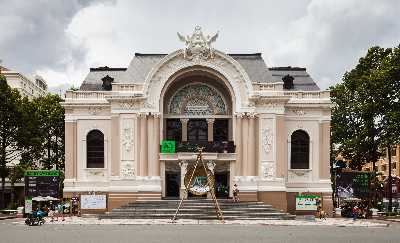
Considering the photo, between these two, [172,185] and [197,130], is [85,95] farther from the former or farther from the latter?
[172,185]

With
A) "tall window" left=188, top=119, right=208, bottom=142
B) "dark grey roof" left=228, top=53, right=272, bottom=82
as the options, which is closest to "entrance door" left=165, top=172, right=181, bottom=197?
"tall window" left=188, top=119, right=208, bottom=142

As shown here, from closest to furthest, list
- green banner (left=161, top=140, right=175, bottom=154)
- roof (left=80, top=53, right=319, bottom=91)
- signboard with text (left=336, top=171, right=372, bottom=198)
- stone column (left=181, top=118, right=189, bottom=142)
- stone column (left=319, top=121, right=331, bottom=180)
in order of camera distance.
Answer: green banner (left=161, top=140, right=175, bottom=154), signboard with text (left=336, top=171, right=372, bottom=198), stone column (left=319, top=121, right=331, bottom=180), roof (left=80, top=53, right=319, bottom=91), stone column (left=181, top=118, right=189, bottom=142)

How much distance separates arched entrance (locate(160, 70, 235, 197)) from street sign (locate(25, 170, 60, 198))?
31.3 feet

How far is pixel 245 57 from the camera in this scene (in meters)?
63.7

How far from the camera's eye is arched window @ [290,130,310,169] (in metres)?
61.1

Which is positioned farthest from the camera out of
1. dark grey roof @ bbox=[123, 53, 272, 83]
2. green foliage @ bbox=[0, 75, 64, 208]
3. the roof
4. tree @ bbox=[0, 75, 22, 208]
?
green foliage @ bbox=[0, 75, 64, 208]

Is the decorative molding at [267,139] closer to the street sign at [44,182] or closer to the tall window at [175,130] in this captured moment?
the tall window at [175,130]

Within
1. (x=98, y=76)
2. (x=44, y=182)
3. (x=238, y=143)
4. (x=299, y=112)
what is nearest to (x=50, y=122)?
(x=98, y=76)

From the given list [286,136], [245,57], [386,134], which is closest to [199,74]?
[245,57]

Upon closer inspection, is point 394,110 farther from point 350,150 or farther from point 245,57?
point 245,57

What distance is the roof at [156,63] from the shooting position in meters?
62.0

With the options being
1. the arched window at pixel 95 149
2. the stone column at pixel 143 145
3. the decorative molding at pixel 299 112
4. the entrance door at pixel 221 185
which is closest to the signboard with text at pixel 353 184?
the decorative molding at pixel 299 112

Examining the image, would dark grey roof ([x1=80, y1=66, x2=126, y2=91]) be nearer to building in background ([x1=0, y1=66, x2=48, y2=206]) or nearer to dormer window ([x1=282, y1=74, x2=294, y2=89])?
dormer window ([x1=282, y1=74, x2=294, y2=89])

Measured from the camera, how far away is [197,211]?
172 feet
